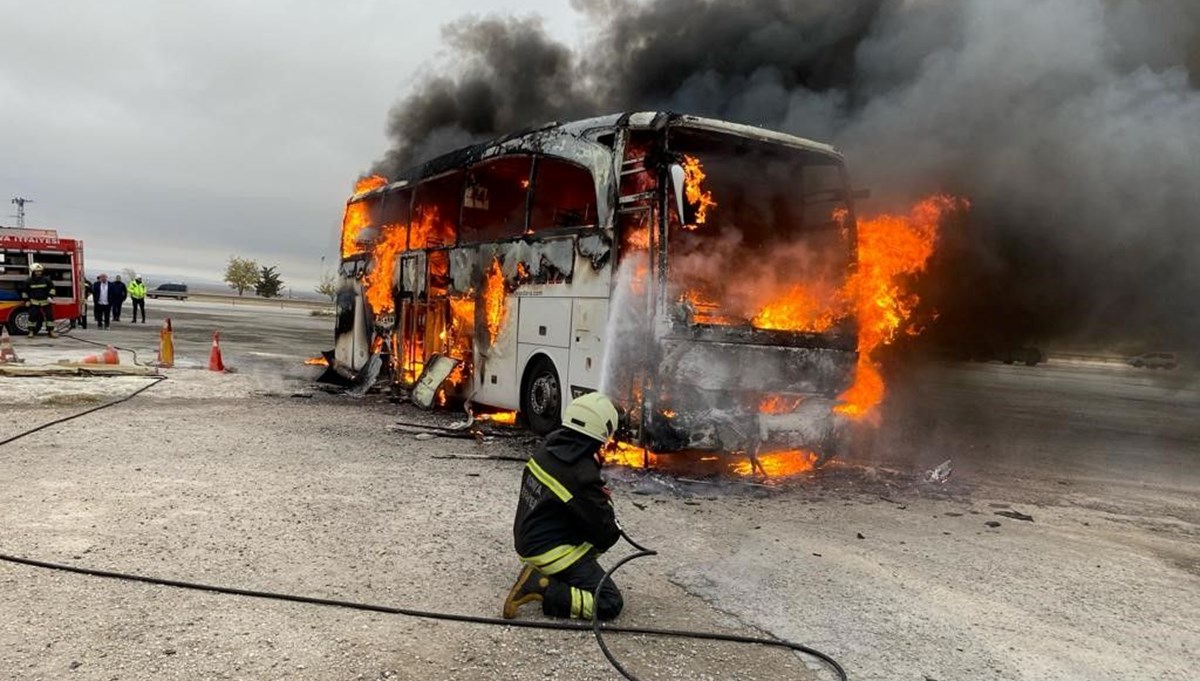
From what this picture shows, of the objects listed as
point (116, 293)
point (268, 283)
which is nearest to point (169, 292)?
point (268, 283)

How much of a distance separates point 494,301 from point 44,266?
16450mm

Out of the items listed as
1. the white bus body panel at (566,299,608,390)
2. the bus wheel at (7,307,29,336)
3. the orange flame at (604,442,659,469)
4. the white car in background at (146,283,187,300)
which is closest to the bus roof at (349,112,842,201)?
the white bus body panel at (566,299,608,390)

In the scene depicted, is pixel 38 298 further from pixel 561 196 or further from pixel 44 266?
pixel 561 196

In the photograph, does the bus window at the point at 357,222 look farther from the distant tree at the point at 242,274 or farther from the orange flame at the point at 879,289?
the distant tree at the point at 242,274

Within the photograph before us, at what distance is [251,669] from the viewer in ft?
9.45

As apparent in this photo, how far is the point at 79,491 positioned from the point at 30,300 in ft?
51.9

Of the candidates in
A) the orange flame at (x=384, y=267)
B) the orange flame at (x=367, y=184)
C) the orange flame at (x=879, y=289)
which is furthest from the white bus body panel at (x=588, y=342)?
the orange flame at (x=367, y=184)

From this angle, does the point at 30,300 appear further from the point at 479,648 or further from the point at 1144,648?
the point at 1144,648

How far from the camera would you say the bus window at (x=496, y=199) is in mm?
8445

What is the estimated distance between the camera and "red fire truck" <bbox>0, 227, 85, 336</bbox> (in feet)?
59.2

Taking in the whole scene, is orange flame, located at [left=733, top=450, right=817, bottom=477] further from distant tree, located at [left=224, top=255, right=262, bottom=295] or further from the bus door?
distant tree, located at [left=224, top=255, right=262, bottom=295]

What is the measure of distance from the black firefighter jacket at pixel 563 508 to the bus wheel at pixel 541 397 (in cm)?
396

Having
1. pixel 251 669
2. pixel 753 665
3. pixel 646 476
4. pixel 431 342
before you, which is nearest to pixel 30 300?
pixel 431 342

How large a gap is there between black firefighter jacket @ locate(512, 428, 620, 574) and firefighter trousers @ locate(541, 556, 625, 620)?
0.24 ft
